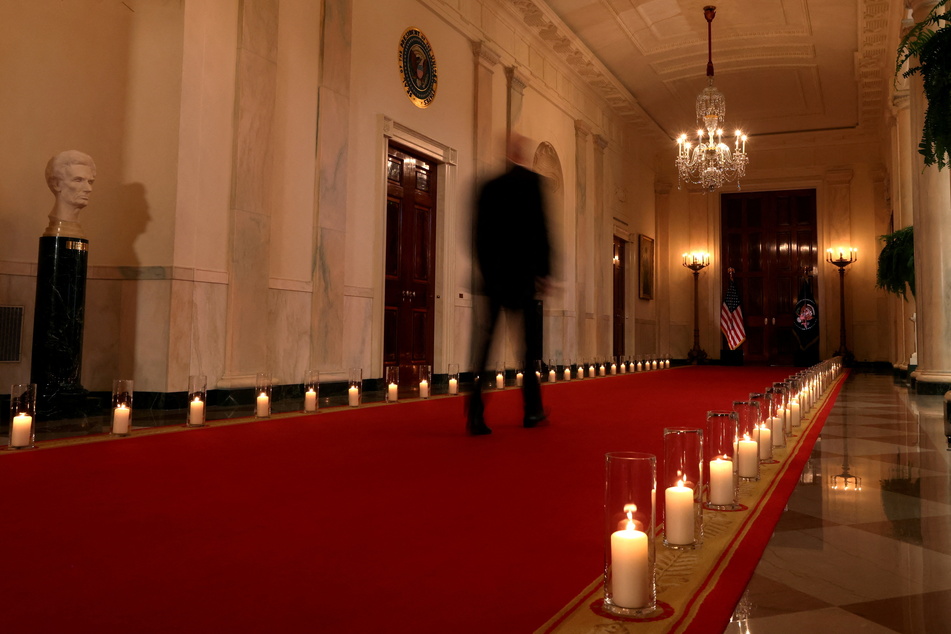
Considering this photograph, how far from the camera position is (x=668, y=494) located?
69.7 inches

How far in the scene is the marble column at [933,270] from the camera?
7.18 meters

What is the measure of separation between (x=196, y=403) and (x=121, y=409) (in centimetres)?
55

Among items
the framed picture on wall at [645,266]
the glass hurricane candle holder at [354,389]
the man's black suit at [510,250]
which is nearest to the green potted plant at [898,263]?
the man's black suit at [510,250]

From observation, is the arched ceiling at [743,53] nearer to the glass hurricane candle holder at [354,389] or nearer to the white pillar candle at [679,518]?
the glass hurricane candle holder at [354,389]

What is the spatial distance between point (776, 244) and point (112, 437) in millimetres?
16899

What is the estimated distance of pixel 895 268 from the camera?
8820mm

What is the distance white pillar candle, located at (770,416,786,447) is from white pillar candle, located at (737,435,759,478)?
783 millimetres

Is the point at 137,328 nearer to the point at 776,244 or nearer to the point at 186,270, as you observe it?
the point at 186,270

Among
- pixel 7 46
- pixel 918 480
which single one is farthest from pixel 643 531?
pixel 7 46

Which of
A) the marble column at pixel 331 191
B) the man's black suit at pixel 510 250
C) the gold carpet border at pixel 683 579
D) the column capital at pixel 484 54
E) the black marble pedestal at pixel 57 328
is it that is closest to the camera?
the gold carpet border at pixel 683 579

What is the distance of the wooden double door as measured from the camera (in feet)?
57.1

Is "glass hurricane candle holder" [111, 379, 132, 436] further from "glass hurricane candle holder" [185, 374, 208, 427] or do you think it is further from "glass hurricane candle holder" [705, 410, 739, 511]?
"glass hurricane candle holder" [705, 410, 739, 511]

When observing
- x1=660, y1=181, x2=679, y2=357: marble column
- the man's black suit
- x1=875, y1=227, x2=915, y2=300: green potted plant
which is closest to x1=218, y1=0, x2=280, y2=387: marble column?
the man's black suit

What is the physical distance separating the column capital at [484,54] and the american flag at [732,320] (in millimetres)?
8362
